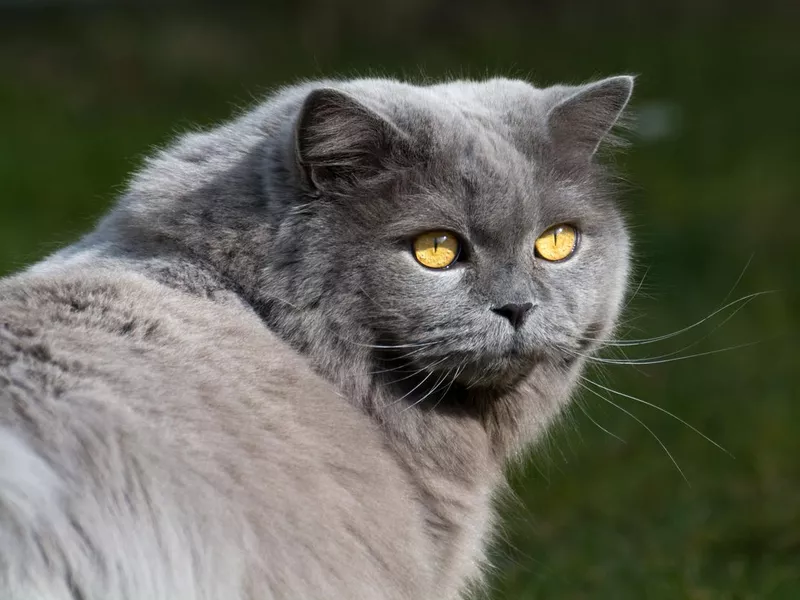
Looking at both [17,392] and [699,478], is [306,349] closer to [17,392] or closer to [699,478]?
[17,392]

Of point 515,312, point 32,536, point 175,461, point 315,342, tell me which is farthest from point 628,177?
point 32,536

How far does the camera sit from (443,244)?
2152 mm

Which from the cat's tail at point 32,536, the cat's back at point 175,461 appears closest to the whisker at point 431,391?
the cat's back at point 175,461

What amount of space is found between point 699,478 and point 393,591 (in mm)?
2362

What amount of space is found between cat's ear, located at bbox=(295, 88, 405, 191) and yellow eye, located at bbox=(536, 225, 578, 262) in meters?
0.36

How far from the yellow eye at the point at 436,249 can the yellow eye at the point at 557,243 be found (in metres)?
0.20

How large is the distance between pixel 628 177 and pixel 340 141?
1023 mm

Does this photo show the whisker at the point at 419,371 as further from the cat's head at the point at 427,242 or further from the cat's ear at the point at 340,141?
the cat's ear at the point at 340,141

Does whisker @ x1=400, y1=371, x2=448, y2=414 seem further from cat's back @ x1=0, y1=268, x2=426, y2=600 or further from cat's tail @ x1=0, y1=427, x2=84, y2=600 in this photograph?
cat's tail @ x1=0, y1=427, x2=84, y2=600

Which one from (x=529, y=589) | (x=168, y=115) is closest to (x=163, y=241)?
(x=529, y=589)

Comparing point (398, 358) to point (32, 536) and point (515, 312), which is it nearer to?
point (515, 312)

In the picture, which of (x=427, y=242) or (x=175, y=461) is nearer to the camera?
(x=175, y=461)

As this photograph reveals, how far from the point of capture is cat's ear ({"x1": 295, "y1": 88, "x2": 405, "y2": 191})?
6.93ft

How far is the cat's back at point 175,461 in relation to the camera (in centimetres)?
157
